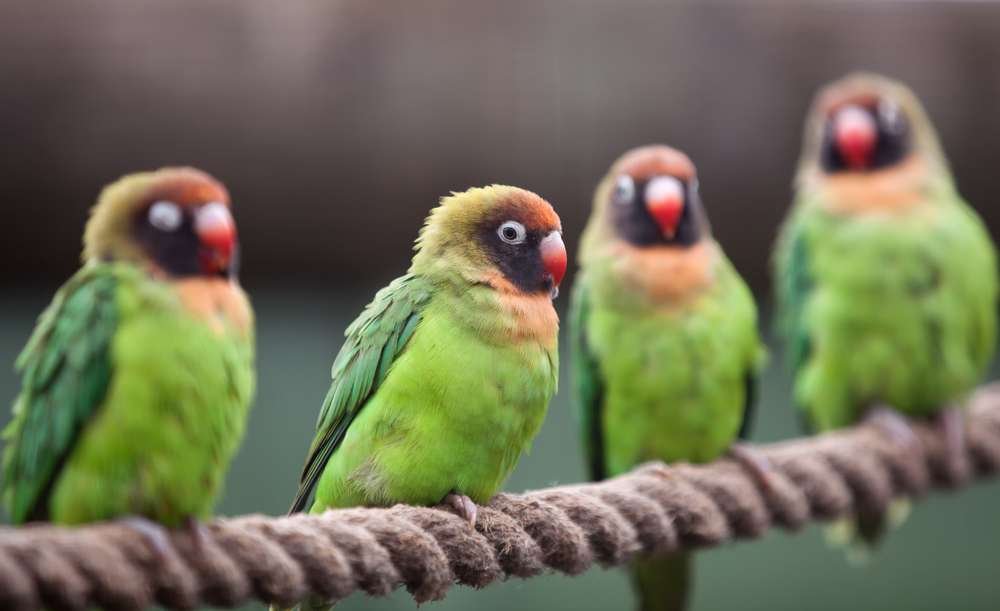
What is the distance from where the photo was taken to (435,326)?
1.79m

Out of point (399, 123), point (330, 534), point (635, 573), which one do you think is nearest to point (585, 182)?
point (399, 123)

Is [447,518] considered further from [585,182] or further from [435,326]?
[585,182]

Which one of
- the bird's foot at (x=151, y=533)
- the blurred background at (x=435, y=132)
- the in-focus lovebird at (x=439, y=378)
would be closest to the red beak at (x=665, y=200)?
the in-focus lovebird at (x=439, y=378)

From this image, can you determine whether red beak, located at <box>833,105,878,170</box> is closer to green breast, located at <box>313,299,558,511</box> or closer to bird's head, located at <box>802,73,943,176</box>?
bird's head, located at <box>802,73,943,176</box>

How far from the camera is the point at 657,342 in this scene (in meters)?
2.33

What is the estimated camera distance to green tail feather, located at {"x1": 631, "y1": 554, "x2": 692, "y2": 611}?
2615mm

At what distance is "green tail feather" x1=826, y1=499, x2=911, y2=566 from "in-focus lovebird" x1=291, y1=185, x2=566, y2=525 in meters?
1.39

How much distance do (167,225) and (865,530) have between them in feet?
7.04

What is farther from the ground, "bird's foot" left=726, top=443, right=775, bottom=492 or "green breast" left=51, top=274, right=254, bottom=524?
"green breast" left=51, top=274, right=254, bottom=524

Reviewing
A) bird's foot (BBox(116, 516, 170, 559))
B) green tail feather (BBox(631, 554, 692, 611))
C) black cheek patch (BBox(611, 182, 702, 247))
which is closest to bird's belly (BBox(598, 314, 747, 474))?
black cheek patch (BBox(611, 182, 702, 247))

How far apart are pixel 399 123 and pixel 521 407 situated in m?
1.61

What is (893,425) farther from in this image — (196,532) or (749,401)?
(196,532)

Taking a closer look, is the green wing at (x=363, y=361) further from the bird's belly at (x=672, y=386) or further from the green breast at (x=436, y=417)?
the bird's belly at (x=672, y=386)

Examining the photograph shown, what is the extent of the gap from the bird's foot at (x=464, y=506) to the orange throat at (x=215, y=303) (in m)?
0.51
